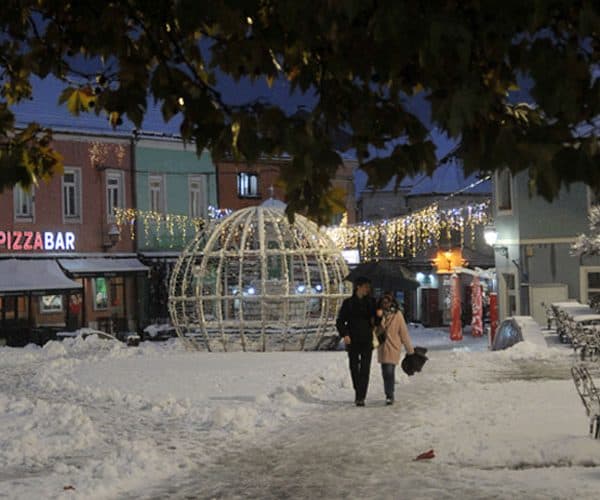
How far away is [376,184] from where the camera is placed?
6.30 metres

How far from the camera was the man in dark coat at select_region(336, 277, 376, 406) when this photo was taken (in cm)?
1480

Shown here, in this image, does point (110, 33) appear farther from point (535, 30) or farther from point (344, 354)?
point (344, 354)

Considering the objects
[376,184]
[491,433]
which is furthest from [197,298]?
[376,184]

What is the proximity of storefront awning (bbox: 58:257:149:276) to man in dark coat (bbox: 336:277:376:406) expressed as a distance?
2246 cm

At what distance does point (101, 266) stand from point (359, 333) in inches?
940

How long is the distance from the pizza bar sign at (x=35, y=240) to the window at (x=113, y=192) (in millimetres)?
1888

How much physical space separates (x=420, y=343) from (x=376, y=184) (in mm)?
27761

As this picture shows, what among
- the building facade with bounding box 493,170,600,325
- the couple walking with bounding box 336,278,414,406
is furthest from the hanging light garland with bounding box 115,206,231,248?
the couple walking with bounding box 336,278,414,406

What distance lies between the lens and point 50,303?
36.8 meters

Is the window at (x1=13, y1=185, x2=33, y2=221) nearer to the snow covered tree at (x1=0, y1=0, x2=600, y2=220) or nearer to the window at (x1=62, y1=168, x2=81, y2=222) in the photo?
the window at (x1=62, y1=168, x2=81, y2=222)

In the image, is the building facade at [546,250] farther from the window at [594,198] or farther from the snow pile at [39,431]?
the snow pile at [39,431]

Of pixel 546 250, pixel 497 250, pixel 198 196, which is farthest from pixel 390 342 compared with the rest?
pixel 198 196

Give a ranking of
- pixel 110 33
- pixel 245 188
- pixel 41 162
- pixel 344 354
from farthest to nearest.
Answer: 1. pixel 245 188
2. pixel 344 354
3. pixel 41 162
4. pixel 110 33

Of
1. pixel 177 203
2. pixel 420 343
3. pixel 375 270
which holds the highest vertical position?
pixel 177 203
